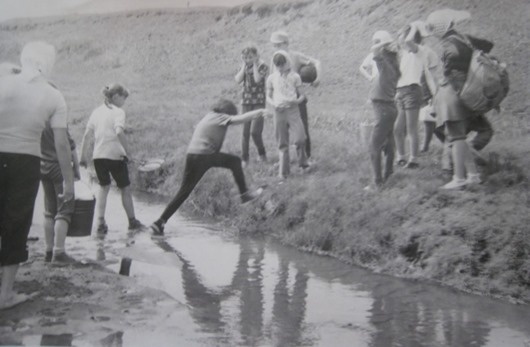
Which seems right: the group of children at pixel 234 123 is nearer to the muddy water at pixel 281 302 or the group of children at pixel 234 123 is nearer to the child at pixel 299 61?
the child at pixel 299 61

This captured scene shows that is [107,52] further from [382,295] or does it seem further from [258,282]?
[382,295]

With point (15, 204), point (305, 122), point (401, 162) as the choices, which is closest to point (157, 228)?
point (305, 122)

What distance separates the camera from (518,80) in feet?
19.0

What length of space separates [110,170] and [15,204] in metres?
2.24

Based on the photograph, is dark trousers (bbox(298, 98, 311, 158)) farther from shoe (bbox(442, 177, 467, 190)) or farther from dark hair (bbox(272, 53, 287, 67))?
shoe (bbox(442, 177, 467, 190))

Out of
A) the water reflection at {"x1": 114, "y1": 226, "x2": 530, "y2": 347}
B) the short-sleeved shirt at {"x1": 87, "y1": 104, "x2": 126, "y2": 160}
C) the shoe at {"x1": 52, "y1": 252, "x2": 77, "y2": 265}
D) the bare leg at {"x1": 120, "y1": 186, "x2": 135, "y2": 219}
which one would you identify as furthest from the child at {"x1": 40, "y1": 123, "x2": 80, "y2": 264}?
the bare leg at {"x1": 120, "y1": 186, "x2": 135, "y2": 219}

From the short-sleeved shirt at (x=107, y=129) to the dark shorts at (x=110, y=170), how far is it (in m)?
0.05

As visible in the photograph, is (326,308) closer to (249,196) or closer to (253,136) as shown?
(249,196)

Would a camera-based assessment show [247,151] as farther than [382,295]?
Yes

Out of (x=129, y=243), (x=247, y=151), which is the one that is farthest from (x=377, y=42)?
(x=129, y=243)

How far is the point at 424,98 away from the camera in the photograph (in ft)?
23.2

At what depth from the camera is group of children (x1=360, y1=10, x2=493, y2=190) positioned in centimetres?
615

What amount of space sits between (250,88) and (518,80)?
9.76 ft

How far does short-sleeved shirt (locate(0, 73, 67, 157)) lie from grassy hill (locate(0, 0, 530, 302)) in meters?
0.88
